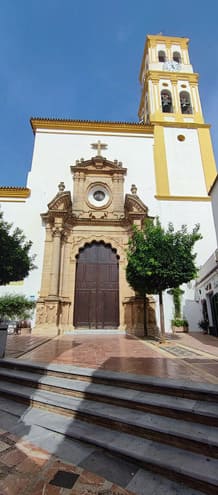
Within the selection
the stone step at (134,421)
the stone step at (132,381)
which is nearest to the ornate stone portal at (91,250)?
the stone step at (132,381)

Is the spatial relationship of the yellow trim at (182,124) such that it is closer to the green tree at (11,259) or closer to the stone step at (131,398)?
the green tree at (11,259)

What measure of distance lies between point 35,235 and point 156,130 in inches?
400

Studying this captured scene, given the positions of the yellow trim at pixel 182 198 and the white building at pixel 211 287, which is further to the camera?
the yellow trim at pixel 182 198

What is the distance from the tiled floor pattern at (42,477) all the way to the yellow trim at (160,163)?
12602 mm

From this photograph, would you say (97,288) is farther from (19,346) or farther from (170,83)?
(170,83)

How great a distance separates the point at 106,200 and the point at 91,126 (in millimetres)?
5486

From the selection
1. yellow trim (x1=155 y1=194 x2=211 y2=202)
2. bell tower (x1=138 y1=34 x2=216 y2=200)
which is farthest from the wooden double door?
bell tower (x1=138 y1=34 x2=216 y2=200)

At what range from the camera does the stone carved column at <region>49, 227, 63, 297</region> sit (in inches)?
404

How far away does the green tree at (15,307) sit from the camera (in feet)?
32.8

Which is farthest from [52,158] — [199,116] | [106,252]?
[199,116]

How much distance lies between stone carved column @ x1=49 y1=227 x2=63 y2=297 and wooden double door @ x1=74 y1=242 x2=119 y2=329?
3.71ft

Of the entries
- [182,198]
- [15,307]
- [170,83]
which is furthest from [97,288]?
[170,83]

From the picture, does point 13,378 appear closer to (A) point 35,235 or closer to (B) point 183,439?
(B) point 183,439

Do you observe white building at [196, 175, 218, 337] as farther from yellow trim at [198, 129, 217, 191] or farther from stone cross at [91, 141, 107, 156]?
stone cross at [91, 141, 107, 156]
